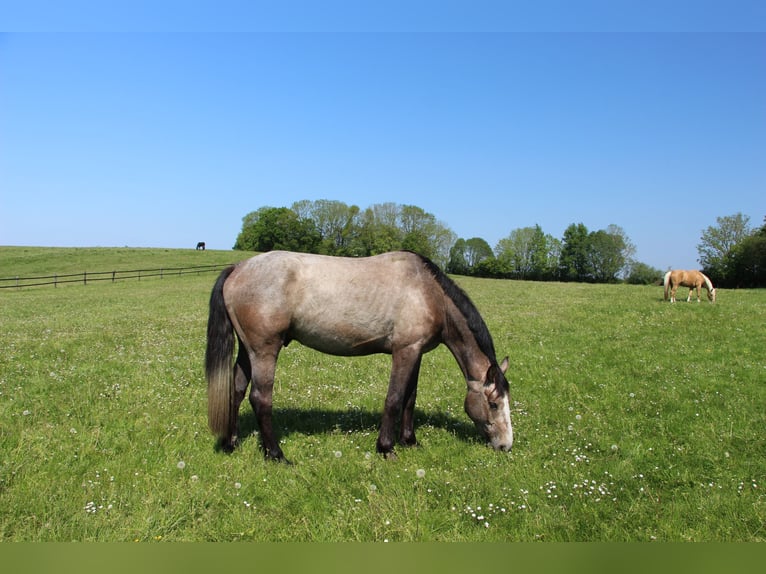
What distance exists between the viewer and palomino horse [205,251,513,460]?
6.60m

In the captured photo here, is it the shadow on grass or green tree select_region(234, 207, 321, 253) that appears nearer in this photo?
the shadow on grass

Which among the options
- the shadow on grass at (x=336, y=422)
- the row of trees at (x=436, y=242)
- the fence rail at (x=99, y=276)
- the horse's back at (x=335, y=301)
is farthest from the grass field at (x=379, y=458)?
the row of trees at (x=436, y=242)

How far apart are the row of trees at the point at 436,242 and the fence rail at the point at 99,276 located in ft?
85.1

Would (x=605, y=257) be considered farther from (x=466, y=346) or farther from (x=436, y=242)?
(x=466, y=346)

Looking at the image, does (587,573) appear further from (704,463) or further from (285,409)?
(285,409)

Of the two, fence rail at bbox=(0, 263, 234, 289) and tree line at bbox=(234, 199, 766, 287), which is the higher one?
tree line at bbox=(234, 199, 766, 287)

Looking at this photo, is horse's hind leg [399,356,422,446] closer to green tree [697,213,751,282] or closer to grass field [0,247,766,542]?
grass field [0,247,766,542]

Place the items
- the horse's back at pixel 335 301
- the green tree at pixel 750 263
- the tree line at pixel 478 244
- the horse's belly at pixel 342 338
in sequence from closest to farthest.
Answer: the horse's back at pixel 335 301 < the horse's belly at pixel 342 338 < the green tree at pixel 750 263 < the tree line at pixel 478 244

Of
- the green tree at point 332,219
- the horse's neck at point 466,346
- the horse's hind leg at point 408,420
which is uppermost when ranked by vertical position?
Result: the green tree at point 332,219

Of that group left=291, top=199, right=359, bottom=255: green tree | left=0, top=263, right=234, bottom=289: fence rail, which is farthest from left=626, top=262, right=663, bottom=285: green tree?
left=0, top=263, right=234, bottom=289: fence rail

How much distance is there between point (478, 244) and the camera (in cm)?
10881

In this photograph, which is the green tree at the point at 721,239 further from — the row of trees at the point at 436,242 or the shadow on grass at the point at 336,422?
the shadow on grass at the point at 336,422

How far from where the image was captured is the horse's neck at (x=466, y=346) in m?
7.15

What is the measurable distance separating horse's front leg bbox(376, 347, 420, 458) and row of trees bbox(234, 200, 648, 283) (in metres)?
71.5
